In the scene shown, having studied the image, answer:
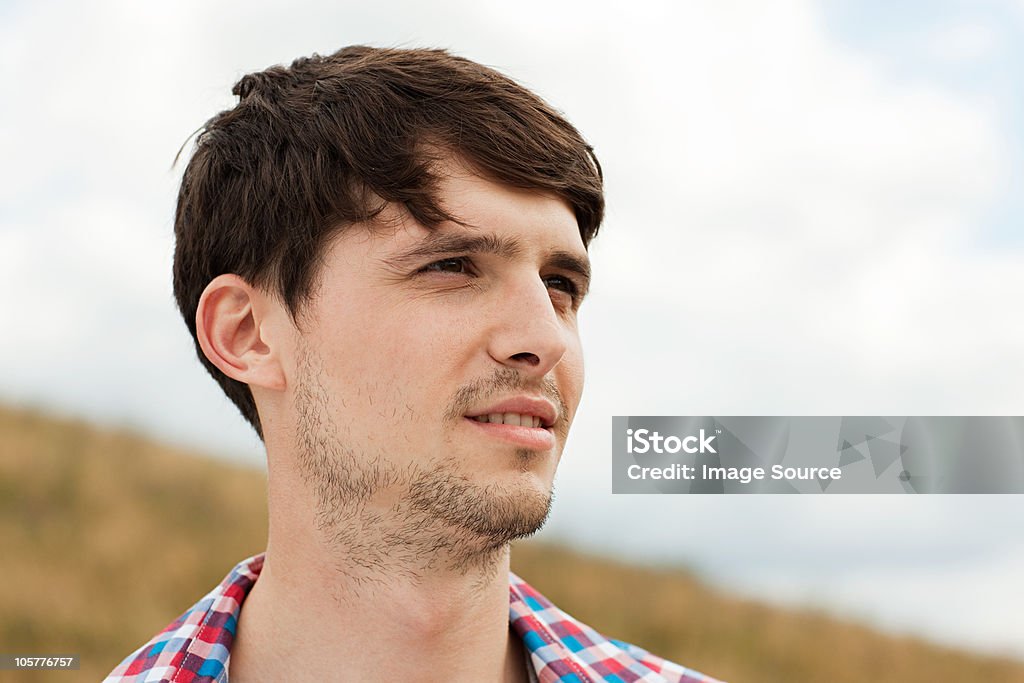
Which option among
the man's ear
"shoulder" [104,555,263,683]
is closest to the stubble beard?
the man's ear

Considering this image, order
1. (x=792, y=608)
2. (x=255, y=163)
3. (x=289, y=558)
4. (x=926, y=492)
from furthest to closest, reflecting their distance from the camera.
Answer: (x=792, y=608)
(x=926, y=492)
(x=255, y=163)
(x=289, y=558)

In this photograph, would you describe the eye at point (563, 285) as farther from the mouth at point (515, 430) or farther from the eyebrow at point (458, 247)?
the mouth at point (515, 430)

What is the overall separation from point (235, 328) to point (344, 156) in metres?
0.65

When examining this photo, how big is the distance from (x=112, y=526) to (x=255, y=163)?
21.3 feet

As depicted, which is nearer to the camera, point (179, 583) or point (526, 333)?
point (526, 333)

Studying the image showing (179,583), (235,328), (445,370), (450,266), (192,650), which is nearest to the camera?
(445,370)

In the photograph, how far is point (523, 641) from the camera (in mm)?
3205

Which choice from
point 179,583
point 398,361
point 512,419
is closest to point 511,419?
point 512,419

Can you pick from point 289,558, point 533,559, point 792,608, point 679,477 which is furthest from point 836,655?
point 289,558

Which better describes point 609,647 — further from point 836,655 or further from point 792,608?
point 792,608

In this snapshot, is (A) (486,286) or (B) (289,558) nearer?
(A) (486,286)

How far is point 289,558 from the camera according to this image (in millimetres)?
3016

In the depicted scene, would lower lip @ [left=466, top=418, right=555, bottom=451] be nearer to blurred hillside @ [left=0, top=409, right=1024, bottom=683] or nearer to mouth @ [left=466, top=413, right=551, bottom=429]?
mouth @ [left=466, top=413, right=551, bottom=429]

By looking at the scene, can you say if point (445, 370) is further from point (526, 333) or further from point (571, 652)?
point (571, 652)
